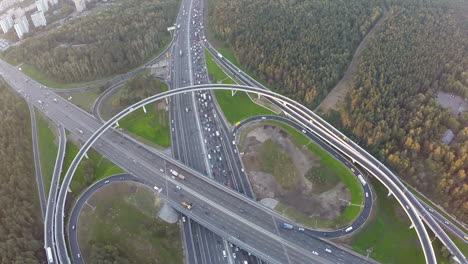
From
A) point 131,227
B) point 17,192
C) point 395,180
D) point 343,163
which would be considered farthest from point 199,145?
point 395,180

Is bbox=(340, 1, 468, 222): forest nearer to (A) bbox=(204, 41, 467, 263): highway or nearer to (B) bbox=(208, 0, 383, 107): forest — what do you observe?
(A) bbox=(204, 41, 467, 263): highway

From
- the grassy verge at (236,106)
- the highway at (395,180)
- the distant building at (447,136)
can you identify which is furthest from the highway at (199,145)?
the distant building at (447,136)

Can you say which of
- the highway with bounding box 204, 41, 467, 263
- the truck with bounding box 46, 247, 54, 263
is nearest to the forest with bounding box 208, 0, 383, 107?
the highway with bounding box 204, 41, 467, 263

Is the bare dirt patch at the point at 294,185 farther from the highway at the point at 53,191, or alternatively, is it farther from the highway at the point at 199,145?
the highway at the point at 53,191

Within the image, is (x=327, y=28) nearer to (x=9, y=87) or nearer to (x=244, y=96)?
(x=244, y=96)

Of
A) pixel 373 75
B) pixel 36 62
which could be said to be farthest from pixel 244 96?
pixel 36 62

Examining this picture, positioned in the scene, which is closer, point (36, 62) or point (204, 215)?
point (204, 215)

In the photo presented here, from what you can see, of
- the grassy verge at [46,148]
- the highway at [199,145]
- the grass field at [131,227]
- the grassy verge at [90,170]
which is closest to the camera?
the grass field at [131,227]
